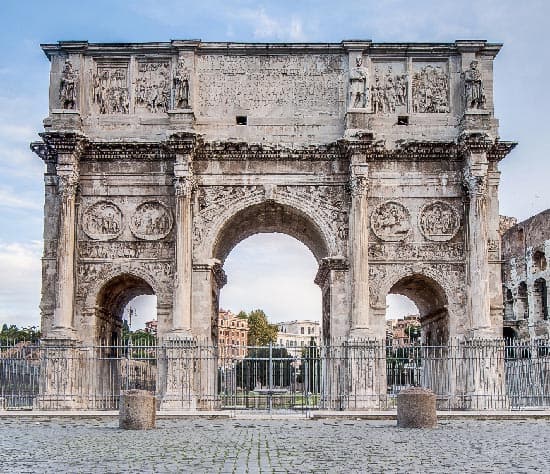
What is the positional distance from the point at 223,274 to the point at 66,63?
22.5 feet

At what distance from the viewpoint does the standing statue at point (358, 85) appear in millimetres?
22953

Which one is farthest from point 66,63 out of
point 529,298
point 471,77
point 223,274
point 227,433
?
point 529,298

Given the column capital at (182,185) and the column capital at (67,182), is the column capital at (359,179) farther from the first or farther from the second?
the column capital at (67,182)

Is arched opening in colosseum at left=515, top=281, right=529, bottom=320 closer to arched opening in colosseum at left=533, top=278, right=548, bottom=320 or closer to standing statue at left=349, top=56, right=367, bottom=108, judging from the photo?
arched opening in colosseum at left=533, top=278, right=548, bottom=320

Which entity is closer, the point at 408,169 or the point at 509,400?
the point at 509,400

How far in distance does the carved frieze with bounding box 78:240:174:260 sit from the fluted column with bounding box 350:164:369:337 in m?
4.62

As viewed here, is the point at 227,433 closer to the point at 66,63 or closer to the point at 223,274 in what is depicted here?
the point at 223,274

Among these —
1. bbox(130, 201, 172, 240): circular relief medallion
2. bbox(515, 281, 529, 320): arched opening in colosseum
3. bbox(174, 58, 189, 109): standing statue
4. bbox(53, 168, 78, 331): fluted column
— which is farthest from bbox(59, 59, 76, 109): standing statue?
bbox(515, 281, 529, 320): arched opening in colosseum

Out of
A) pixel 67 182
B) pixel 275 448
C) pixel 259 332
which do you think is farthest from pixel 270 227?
pixel 259 332

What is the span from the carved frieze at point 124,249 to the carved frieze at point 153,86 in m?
3.48

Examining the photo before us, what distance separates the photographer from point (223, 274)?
24.8 m

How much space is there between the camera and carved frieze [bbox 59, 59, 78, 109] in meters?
22.9

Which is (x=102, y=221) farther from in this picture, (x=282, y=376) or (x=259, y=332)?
(x=259, y=332)

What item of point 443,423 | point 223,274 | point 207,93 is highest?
point 207,93
